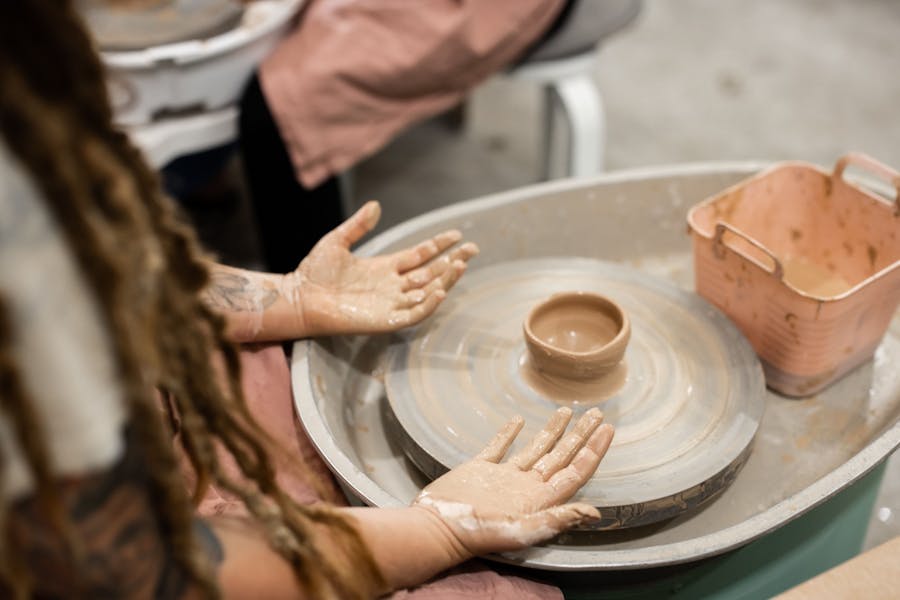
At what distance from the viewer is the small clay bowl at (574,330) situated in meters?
1.26

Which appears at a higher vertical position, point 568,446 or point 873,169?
point 873,169

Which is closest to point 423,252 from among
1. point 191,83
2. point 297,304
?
point 297,304

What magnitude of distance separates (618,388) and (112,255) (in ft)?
2.79

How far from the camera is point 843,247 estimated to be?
62.2 inches

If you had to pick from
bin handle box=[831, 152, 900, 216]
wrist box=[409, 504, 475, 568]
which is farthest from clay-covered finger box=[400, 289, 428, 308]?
bin handle box=[831, 152, 900, 216]

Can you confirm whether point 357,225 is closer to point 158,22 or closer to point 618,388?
point 618,388

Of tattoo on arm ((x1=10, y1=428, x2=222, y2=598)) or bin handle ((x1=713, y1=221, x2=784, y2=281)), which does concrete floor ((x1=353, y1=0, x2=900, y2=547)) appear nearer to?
bin handle ((x1=713, y1=221, x2=784, y2=281))

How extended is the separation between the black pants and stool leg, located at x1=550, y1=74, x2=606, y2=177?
2.00 feet

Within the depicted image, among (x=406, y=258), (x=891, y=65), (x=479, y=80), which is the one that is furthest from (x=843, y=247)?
(x=891, y=65)

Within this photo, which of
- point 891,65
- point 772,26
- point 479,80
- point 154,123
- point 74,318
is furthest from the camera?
point 772,26

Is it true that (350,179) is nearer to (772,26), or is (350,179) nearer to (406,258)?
(406,258)

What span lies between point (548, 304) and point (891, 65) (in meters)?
2.81

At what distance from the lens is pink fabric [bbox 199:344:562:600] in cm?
106

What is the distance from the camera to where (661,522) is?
1.24m
